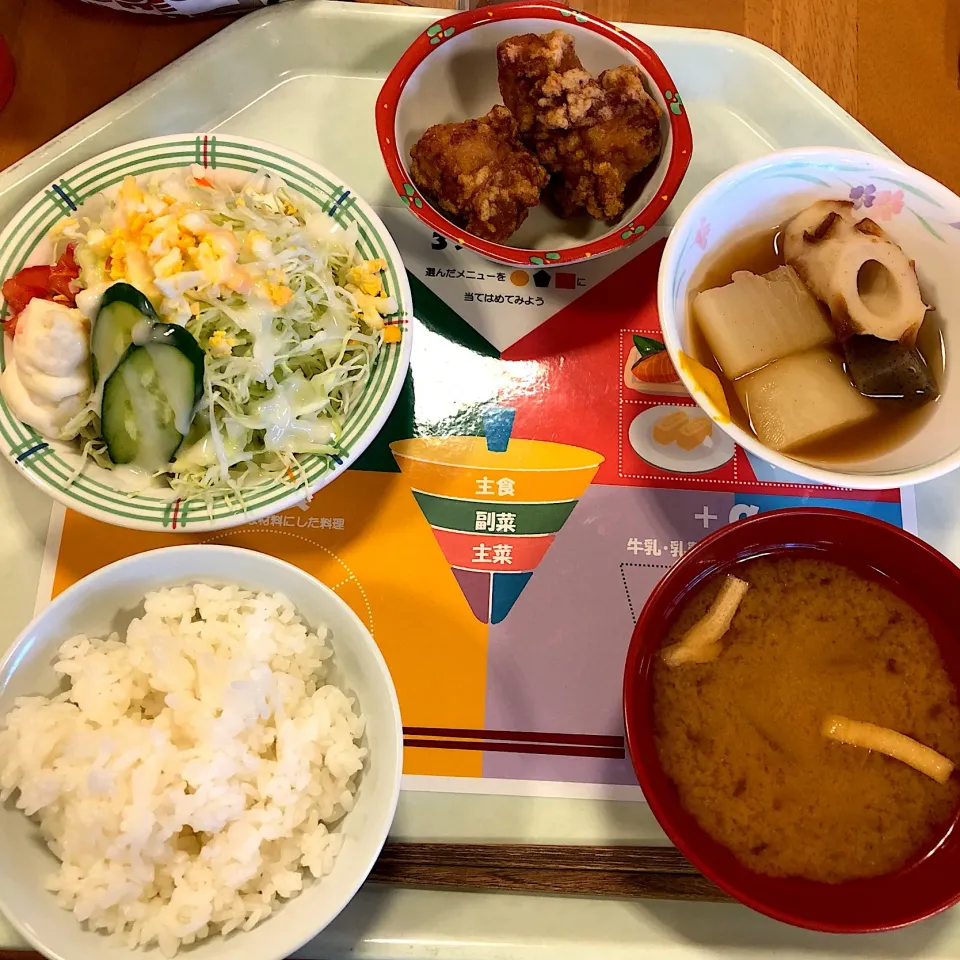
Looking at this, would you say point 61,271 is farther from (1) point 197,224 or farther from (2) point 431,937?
(2) point 431,937

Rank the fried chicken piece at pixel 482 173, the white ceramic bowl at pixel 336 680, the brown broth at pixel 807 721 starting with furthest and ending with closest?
the fried chicken piece at pixel 482 173 < the brown broth at pixel 807 721 < the white ceramic bowl at pixel 336 680

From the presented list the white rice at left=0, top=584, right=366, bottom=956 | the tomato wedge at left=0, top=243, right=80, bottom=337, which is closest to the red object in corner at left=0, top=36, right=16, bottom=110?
the tomato wedge at left=0, top=243, right=80, bottom=337

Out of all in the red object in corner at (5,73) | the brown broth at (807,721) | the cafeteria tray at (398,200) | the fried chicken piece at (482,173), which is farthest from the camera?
the red object in corner at (5,73)

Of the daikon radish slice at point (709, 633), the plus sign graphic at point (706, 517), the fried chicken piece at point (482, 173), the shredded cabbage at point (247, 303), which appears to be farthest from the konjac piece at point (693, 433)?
the shredded cabbage at point (247, 303)

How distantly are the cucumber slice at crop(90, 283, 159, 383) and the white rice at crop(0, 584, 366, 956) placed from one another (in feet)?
1.32

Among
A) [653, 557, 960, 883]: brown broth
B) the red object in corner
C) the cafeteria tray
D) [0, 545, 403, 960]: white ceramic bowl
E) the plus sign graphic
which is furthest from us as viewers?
the red object in corner

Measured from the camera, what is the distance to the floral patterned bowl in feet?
5.03

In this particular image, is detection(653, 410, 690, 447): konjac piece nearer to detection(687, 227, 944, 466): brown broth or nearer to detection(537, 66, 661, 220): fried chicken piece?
detection(687, 227, 944, 466): brown broth

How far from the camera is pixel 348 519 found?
1.61 meters

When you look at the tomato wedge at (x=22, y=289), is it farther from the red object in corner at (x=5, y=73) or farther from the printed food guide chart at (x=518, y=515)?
the red object in corner at (x=5, y=73)

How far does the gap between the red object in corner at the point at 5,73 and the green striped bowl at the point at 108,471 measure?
446 millimetres

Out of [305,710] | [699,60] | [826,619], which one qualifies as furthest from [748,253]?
[305,710]

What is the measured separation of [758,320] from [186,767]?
1199 mm

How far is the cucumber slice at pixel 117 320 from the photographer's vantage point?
1.36 m
